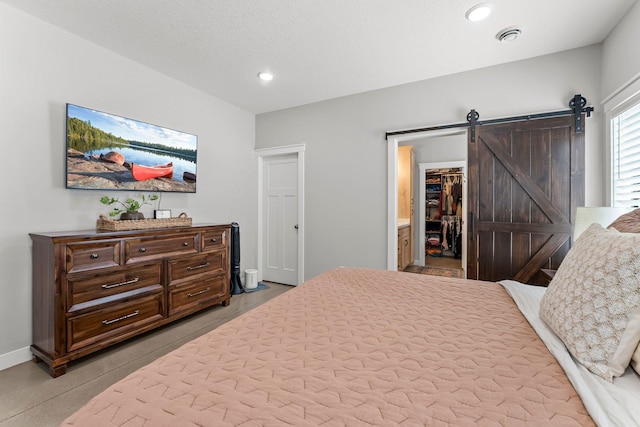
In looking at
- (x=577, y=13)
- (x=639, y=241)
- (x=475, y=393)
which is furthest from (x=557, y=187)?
(x=475, y=393)

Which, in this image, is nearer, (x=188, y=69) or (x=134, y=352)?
(x=134, y=352)

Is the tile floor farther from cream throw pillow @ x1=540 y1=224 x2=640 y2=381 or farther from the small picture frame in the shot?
cream throw pillow @ x1=540 y1=224 x2=640 y2=381

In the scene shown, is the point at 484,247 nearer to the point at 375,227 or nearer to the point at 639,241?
the point at 375,227

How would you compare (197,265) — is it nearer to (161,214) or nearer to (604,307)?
Result: (161,214)

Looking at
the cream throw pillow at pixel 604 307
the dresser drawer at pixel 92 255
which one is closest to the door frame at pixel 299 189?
the dresser drawer at pixel 92 255

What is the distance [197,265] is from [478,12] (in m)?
3.40

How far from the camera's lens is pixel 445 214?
687 centimetres

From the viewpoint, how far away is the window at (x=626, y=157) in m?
2.15

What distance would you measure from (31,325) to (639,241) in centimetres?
365

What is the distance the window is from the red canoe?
419 cm

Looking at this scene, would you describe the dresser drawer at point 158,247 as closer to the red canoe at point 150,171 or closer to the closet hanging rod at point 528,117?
the red canoe at point 150,171

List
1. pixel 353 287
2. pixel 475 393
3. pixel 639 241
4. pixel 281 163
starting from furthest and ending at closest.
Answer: pixel 281 163 → pixel 353 287 → pixel 639 241 → pixel 475 393

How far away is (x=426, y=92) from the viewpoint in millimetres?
3357

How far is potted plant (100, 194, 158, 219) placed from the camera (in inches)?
→ 105
